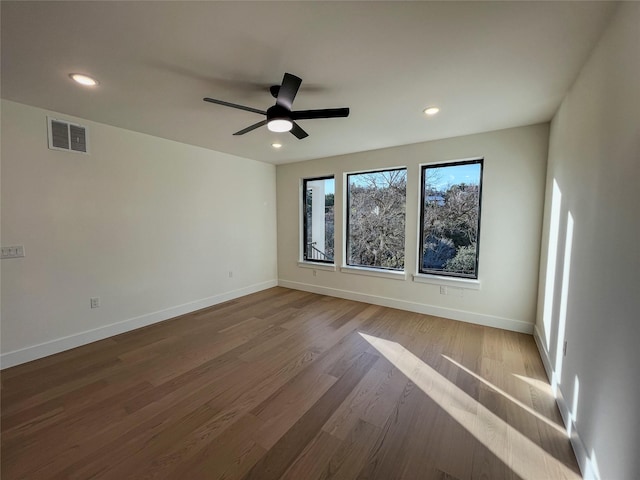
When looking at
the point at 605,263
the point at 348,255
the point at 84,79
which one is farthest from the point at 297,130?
the point at 348,255

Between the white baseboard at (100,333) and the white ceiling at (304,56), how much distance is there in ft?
7.86

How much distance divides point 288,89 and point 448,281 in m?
3.18

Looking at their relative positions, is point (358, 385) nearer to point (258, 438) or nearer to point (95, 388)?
point (258, 438)

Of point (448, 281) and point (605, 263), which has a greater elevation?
point (605, 263)

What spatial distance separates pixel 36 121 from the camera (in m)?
2.68

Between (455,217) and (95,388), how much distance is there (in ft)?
14.4

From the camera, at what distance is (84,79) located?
213 centimetres

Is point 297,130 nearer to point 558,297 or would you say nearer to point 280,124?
point 280,124

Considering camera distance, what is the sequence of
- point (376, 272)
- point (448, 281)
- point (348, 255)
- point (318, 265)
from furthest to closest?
point (318, 265) → point (348, 255) → point (376, 272) → point (448, 281)

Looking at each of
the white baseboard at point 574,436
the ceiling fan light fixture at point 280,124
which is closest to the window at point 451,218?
the white baseboard at point 574,436

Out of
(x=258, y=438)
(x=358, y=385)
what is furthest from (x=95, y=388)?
(x=358, y=385)

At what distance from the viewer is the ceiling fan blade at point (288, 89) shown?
1823 mm

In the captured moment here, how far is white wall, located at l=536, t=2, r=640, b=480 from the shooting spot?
1.18m

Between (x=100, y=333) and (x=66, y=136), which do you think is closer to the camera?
(x=66, y=136)
